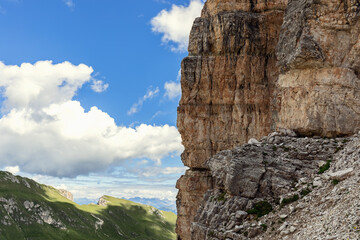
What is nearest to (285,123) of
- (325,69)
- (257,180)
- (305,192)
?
(325,69)

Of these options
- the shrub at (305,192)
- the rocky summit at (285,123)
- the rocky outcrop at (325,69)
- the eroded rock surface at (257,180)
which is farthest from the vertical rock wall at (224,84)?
the shrub at (305,192)

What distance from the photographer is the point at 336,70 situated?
33.4 m

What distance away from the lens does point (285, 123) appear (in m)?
36.6

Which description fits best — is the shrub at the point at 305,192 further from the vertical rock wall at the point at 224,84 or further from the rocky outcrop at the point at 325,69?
the vertical rock wall at the point at 224,84

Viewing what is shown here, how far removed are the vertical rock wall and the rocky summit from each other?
0.16 metres

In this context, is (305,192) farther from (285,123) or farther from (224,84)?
(224,84)

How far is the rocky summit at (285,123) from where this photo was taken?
2364 centimetres

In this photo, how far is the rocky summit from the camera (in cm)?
2364

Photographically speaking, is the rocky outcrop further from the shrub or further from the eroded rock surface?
the shrub

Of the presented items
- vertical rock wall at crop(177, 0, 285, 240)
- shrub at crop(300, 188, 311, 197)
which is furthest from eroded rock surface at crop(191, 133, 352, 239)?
vertical rock wall at crop(177, 0, 285, 240)

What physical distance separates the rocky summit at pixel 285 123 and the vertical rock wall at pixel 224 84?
0.53 ft

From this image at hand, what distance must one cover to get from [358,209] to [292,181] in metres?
7.77

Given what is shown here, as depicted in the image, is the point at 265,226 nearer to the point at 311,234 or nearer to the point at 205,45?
the point at 311,234

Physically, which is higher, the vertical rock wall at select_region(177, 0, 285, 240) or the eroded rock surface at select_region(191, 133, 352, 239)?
the vertical rock wall at select_region(177, 0, 285, 240)
